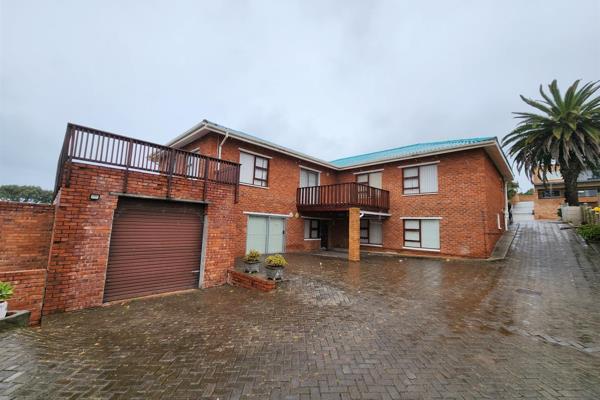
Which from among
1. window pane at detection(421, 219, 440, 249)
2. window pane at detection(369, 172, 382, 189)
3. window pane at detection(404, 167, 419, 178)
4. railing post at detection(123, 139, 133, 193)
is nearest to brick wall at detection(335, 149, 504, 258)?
window pane at detection(421, 219, 440, 249)

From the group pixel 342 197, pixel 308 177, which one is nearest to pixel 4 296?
pixel 342 197

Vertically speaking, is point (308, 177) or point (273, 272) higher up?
point (308, 177)

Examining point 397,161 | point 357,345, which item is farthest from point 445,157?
point 357,345

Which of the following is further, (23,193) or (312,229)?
(23,193)

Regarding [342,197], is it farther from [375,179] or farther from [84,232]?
[84,232]

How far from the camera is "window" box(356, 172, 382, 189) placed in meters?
16.1

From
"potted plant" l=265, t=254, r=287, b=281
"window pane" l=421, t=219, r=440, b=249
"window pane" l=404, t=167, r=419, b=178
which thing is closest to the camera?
"potted plant" l=265, t=254, r=287, b=281

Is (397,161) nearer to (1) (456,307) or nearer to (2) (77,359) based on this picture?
(1) (456,307)

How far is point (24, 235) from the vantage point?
559 centimetres

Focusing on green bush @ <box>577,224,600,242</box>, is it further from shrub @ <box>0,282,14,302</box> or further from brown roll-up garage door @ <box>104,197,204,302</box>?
shrub @ <box>0,282,14,302</box>

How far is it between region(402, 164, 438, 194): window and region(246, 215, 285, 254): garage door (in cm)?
786

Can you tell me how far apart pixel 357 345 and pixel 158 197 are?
5.67 meters

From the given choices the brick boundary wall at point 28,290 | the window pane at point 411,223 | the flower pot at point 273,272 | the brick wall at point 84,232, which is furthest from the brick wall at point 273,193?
the brick boundary wall at point 28,290

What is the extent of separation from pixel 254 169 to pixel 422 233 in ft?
33.3
